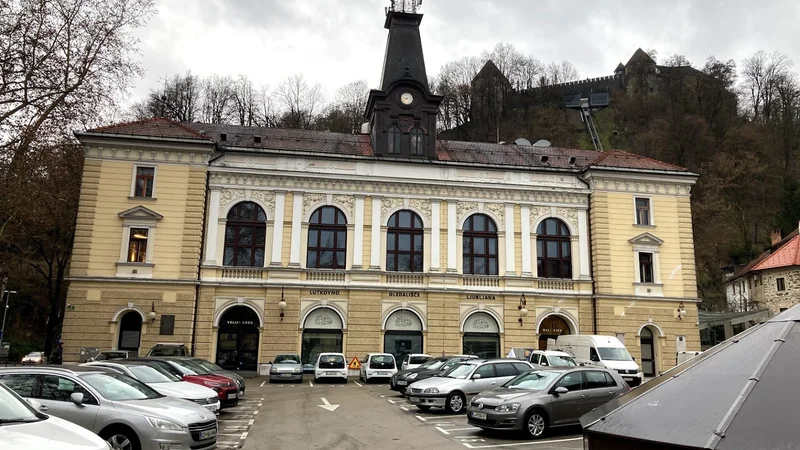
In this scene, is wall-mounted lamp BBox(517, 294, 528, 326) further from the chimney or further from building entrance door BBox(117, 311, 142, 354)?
the chimney

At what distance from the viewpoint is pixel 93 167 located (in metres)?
29.2

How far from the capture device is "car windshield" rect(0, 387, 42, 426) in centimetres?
625

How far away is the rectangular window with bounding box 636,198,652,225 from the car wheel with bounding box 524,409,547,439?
2383cm

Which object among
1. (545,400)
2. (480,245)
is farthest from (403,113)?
(545,400)

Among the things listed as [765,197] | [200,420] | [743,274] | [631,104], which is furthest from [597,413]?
[631,104]

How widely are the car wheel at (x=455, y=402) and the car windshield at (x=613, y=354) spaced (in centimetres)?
1002

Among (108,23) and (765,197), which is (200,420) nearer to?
(108,23)

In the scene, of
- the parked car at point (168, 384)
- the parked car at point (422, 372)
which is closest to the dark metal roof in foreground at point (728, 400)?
the parked car at point (168, 384)

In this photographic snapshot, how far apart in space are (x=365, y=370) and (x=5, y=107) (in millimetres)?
18649

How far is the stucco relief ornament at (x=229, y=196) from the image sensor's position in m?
30.6

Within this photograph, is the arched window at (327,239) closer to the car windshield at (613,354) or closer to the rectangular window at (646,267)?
the car windshield at (613,354)

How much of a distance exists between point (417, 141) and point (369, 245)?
22.3 ft

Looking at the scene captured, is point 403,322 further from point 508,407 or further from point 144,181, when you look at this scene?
point 508,407

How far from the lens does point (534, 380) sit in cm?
1380
